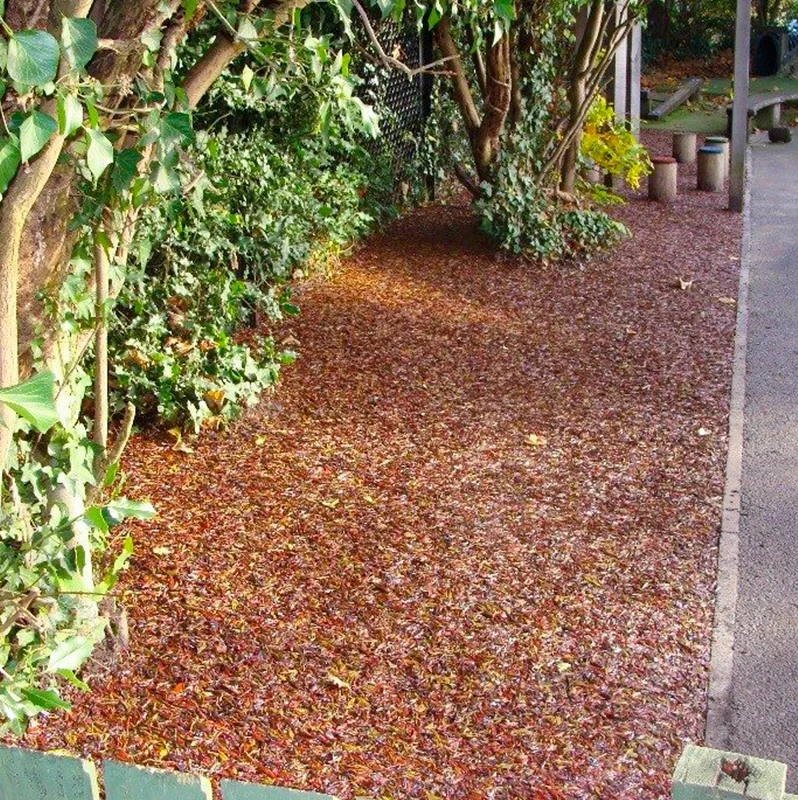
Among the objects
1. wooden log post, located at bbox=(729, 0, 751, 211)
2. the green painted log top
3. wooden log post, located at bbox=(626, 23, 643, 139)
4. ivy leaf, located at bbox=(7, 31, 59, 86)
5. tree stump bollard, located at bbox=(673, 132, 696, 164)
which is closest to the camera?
the green painted log top

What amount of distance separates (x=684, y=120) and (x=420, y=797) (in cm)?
1979

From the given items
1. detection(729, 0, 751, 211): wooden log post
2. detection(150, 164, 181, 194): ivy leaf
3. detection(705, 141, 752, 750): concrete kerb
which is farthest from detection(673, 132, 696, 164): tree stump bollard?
detection(150, 164, 181, 194): ivy leaf

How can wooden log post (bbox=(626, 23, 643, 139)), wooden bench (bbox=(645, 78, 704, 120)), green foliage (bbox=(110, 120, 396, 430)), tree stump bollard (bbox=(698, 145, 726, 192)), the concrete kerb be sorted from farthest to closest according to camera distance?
wooden bench (bbox=(645, 78, 704, 120)) → wooden log post (bbox=(626, 23, 643, 139)) → tree stump bollard (bbox=(698, 145, 726, 192)) → green foliage (bbox=(110, 120, 396, 430)) → the concrete kerb

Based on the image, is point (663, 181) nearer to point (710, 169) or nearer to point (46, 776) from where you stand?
point (710, 169)

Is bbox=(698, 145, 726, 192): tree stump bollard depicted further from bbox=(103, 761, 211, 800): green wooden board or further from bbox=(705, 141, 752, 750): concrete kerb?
bbox=(103, 761, 211, 800): green wooden board

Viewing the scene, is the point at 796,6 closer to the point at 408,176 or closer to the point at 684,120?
the point at 684,120

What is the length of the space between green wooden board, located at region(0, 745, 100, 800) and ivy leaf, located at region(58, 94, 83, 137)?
4.23ft

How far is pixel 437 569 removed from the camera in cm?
506

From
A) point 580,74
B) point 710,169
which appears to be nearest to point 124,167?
point 580,74

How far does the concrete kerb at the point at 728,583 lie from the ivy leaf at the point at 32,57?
3.05 m

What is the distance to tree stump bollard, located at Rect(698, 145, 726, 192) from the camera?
14.1m

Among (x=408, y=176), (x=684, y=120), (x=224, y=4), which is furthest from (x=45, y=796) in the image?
(x=684, y=120)

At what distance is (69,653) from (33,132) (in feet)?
5.54

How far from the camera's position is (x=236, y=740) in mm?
3846
